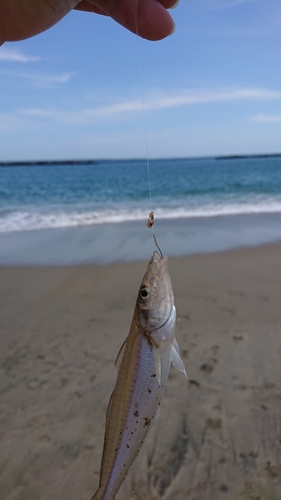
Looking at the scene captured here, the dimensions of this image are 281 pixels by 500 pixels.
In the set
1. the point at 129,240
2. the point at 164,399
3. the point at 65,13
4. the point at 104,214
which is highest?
the point at 65,13

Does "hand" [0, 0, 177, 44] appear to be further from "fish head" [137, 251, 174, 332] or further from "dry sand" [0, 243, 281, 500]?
Answer: "dry sand" [0, 243, 281, 500]

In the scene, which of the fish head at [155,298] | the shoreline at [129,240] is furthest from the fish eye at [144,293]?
the shoreline at [129,240]

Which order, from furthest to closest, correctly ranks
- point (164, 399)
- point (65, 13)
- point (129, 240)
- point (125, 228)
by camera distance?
point (125, 228) → point (129, 240) → point (164, 399) → point (65, 13)

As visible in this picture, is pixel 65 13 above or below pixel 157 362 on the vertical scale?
above

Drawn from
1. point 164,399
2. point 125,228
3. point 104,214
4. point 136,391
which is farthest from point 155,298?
point 104,214

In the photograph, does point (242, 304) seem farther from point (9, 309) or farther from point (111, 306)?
point (9, 309)

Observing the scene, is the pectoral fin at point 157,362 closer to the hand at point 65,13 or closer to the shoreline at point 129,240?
the hand at point 65,13

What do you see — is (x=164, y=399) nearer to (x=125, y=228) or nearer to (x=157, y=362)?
(x=157, y=362)
